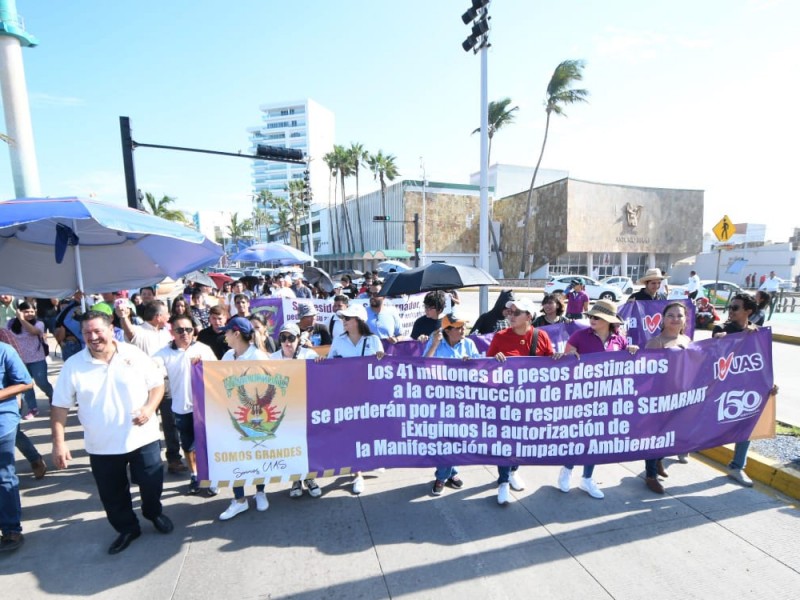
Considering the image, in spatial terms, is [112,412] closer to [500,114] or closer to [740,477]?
[740,477]

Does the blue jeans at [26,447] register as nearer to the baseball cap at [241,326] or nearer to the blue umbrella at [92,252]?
the blue umbrella at [92,252]

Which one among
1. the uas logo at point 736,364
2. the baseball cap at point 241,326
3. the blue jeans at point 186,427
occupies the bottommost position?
the blue jeans at point 186,427

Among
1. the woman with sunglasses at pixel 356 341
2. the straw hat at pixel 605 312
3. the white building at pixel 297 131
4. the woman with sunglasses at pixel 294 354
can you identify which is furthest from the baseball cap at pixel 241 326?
the white building at pixel 297 131

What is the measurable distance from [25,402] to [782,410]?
1126 cm

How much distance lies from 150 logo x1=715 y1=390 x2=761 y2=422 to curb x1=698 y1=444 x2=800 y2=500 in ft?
1.90

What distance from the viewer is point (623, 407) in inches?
142

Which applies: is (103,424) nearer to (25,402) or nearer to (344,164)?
(25,402)

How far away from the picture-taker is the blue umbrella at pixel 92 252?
368cm

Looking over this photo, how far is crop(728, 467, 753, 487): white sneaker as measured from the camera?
151 inches

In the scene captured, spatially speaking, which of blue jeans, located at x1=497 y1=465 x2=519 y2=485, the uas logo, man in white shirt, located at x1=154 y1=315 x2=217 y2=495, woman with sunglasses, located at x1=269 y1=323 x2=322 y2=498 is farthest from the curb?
man in white shirt, located at x1=154 y1=315 x2=217 y2=495

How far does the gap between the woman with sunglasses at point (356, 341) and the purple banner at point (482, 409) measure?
0.37 meters

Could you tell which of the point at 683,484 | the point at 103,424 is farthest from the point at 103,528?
the point at 683,484

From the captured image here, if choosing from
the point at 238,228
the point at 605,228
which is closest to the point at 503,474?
the point at 605,228

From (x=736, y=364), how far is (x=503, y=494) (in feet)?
8.72
